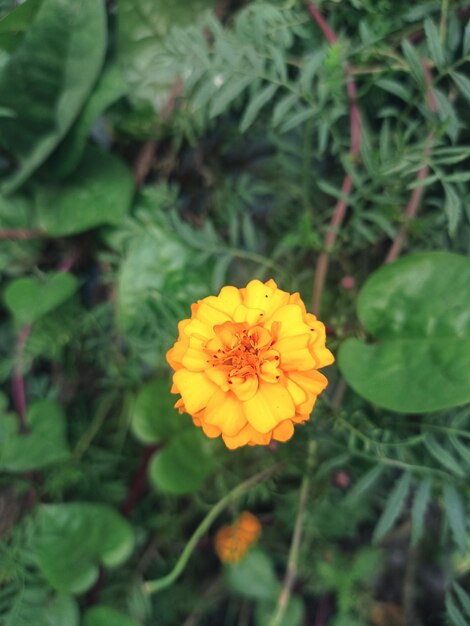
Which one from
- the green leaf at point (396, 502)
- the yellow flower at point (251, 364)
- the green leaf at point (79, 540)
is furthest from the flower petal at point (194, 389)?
the green leaf at point (79, 540)

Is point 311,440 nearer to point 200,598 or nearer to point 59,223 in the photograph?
point 200,598

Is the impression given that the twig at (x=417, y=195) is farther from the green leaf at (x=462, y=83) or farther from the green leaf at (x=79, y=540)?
the green leaf at (x=79, y=540)

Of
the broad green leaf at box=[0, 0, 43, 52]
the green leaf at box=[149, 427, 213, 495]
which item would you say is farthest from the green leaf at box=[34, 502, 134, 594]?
the broad green leaf at box=[0, 0, 43, 52]

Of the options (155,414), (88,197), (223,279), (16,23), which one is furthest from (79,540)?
(16,23)

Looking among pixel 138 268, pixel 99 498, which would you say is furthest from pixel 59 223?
pixel 99 498

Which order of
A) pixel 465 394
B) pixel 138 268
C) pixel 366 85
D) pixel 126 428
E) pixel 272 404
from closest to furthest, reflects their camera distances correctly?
pixel 272 404 → pixel 465 394 → pixel 366 85 → pixel 138 268 → pixel 126 428

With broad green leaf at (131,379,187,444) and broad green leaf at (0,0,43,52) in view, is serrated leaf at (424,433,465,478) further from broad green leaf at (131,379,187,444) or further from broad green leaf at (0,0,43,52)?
broad green leaf at (0,0,43,52)
